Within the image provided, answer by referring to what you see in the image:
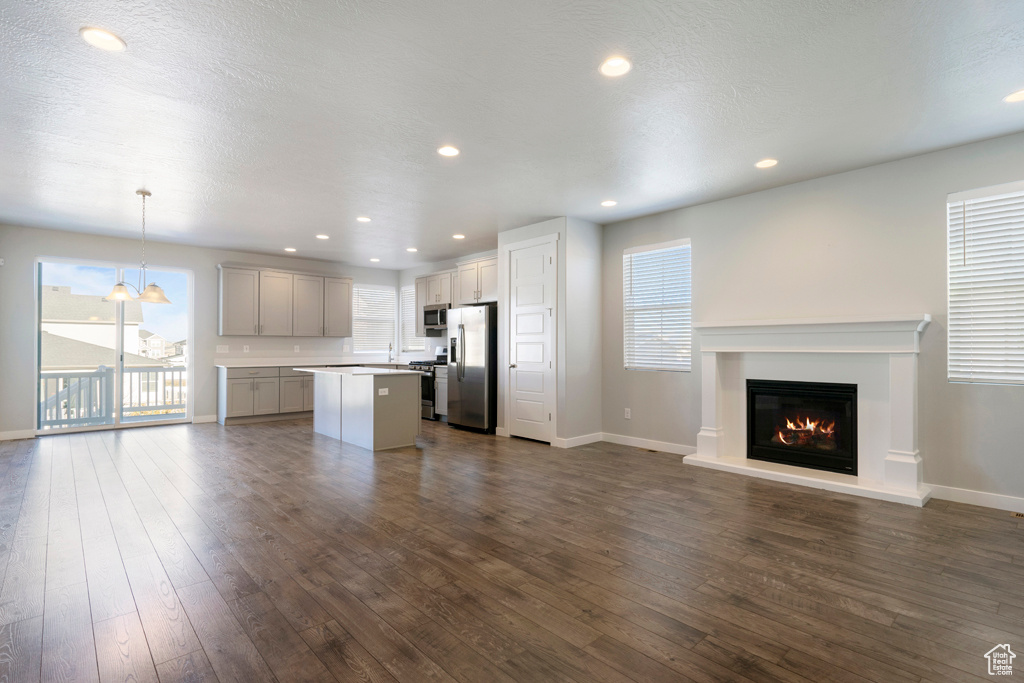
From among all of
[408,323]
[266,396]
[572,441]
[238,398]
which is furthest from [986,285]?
[238,398]

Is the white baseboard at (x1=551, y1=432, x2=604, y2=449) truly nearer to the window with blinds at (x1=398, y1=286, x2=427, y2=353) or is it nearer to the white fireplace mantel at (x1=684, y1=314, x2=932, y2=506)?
the white fireplace mantel at (x1=684, y1=314, x2=932, y2=506)

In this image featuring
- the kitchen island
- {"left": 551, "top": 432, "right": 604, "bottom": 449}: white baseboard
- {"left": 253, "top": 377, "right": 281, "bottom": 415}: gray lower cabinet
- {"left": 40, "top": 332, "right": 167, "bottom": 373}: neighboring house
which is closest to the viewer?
the kitchen island

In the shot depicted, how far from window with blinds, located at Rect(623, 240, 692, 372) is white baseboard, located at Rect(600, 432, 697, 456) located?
837mm

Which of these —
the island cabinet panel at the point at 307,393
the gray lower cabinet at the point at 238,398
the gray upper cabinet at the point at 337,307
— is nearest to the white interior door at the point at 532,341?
the island cabinet panel at the point at 307,393

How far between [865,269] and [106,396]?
365 inches

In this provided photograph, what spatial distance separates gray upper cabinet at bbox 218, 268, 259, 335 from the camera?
7543mm

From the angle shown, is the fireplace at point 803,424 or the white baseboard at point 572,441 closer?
the fireplace at point 803,424

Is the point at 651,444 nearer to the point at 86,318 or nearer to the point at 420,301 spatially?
the point at 420,301

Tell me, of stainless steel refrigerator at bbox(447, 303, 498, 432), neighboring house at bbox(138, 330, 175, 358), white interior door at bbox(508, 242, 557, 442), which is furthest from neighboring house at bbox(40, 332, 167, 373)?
white interior door at bbox(508, 242, 557, 442)

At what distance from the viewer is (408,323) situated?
9.65 metres

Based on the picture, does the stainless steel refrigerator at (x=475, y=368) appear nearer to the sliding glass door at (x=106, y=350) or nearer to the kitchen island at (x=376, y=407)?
the kitchen island at (x=376, y=407)

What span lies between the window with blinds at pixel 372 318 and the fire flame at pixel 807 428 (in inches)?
286

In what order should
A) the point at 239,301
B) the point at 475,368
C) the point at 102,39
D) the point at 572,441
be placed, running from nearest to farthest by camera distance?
the point at 102,39 → the point at 572,441 → the point at 475,368 → the point at 239,301

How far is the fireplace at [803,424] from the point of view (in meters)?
4.26
